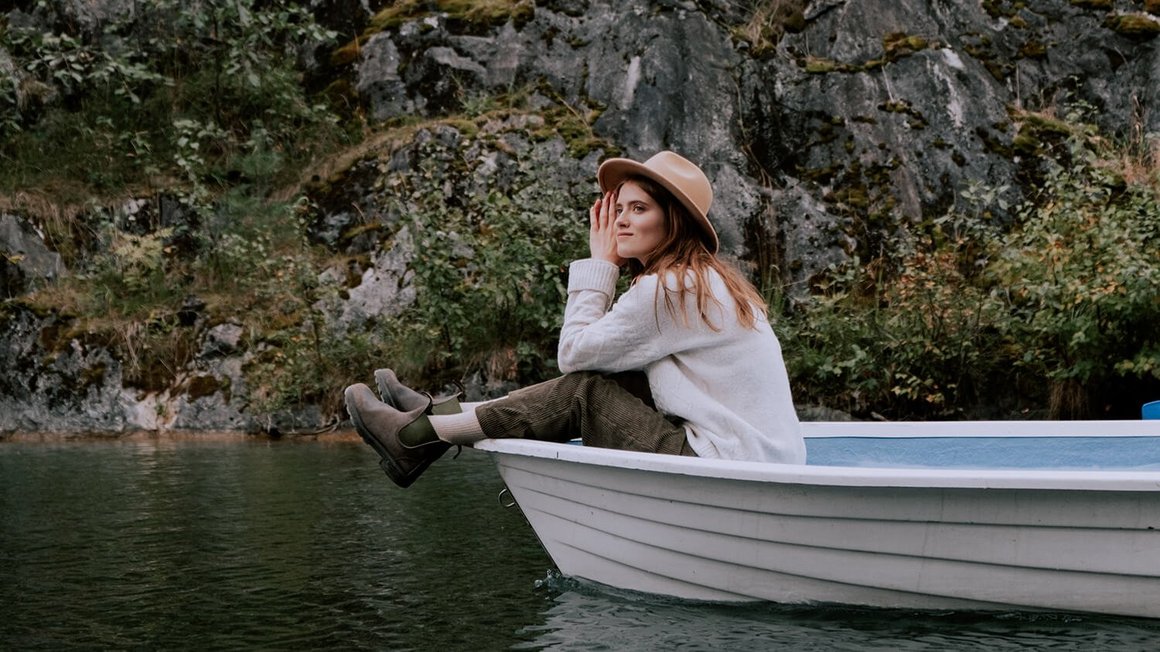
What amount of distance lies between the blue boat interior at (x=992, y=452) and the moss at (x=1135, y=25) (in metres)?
7.97

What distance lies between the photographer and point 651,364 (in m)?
3.31

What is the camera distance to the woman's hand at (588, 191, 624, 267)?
3494 mm

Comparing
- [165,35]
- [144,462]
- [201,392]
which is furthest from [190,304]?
[165,35]

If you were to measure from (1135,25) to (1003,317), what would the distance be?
188 inches

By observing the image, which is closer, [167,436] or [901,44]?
[167,436]

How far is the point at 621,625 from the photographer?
9.70 ft

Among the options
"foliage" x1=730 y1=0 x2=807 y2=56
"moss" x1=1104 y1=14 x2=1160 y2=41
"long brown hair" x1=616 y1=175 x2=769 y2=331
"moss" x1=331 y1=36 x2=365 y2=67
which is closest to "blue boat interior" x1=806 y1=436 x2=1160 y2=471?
"long brown hair" x1=616 y1=175 x2=769 y2=331

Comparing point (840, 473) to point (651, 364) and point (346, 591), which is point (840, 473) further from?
point (346, 591)

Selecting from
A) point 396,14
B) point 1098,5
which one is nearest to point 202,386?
point 396,14

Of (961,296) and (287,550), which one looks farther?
(961,296)

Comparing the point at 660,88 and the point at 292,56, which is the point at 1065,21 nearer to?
the point at 660,88

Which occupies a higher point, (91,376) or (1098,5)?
(1098,5)

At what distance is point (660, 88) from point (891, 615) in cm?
827

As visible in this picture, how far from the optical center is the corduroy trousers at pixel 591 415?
3.26 m
